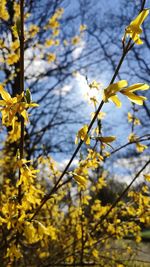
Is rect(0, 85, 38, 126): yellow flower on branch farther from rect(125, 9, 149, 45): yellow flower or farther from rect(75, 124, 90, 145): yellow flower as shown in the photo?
rect(125, 9, 149, 45): yellow flower

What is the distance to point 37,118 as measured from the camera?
11914mm

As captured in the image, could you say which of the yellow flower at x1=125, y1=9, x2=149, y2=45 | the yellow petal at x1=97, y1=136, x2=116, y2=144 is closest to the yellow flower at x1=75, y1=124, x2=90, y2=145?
the yellow petal at x1=97, y1=136, x2=116, y2=144

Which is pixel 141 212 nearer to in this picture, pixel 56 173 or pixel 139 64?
pixel 56 173

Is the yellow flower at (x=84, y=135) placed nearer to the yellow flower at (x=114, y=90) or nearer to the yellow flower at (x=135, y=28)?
the yellow flower at (x=114, y=90)

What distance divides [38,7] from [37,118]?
352 centimetres

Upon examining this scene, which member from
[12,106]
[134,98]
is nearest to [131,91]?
[134,98]

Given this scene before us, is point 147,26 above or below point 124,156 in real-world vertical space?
above

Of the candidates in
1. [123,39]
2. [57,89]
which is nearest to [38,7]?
[57,89]

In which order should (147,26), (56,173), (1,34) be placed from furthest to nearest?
(147,26)
(1,34)
(56,173)

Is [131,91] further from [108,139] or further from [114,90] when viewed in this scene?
[108,139]

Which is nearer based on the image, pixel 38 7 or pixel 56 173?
pixel 56 173

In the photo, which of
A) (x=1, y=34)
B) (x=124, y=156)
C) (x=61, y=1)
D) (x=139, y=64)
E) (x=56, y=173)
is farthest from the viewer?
(x=124, y=156)

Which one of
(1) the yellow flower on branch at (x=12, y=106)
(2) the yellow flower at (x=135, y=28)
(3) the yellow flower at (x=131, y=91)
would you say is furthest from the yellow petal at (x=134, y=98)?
(1) the yellow flower on branch at (x=12, y=106)

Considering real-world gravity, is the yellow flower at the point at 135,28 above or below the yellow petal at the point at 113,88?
above
